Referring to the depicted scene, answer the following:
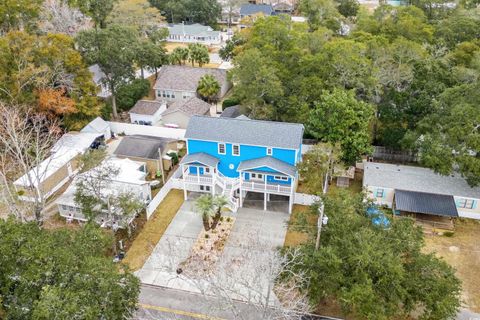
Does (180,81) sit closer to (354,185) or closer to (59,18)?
(59,18)

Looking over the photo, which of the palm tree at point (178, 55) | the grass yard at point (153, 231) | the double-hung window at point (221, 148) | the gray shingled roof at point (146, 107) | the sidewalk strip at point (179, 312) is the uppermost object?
the palm tree at point (178, 55)

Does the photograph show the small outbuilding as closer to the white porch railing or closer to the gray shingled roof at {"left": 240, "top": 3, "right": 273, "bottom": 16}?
the white porch railing

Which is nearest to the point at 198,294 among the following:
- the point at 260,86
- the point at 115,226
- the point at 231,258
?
the point at 231,258

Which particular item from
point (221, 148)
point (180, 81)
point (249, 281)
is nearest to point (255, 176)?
point (221, 148)

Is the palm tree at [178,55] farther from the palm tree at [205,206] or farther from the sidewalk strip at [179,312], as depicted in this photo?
the sidewalk strip at [179,312]

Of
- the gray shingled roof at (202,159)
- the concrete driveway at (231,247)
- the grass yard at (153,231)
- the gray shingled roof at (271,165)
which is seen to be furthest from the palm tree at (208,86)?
the concrete driveway at (231,247)

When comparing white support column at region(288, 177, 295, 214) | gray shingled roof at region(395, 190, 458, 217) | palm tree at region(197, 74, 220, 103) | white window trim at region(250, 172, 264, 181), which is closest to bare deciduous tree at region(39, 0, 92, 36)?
palm tree at region(197, 74, 220, 103)
